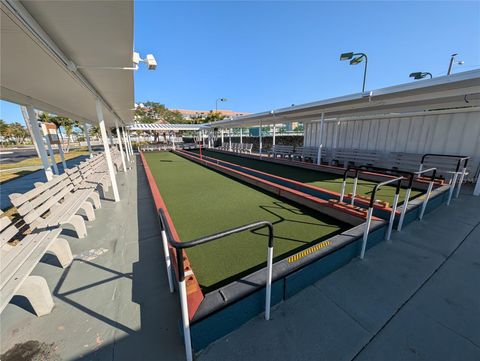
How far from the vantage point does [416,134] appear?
7570 mm

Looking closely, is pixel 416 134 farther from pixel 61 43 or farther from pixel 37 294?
pixel 37 294

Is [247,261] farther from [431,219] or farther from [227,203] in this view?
[431,219]

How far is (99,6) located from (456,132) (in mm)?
10286

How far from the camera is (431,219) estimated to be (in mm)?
3744

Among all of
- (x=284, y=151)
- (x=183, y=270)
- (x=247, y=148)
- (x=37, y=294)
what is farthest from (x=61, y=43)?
(x=247, y=148)

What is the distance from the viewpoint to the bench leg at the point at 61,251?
247cm

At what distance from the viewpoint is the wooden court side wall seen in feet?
20.7

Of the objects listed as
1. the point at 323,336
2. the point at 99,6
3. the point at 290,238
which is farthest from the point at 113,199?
the point at 323,336

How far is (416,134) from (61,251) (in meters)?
11.3

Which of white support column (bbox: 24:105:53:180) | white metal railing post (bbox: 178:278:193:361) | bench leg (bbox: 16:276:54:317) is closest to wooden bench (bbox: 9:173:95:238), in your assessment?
bench leg (bbox: 16:276:54:317)

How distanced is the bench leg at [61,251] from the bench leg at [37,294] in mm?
771

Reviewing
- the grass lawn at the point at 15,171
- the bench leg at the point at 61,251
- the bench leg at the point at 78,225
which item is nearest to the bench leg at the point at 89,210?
the bench leg at the point at 78,225

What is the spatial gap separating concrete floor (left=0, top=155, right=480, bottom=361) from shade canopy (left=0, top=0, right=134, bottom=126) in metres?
2.95

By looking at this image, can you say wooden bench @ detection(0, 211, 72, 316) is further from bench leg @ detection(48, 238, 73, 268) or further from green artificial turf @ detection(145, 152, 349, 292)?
green artificial turf @ detection(145, 152, 349, 292)
